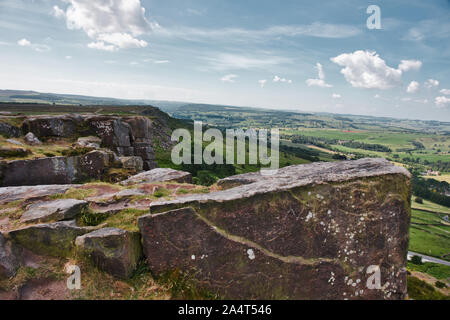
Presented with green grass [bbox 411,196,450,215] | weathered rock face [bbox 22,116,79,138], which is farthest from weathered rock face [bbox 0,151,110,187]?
green grass [bbox 411,196,450,215]

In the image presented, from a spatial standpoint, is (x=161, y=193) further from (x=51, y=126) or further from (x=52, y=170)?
(x=51, y=126)

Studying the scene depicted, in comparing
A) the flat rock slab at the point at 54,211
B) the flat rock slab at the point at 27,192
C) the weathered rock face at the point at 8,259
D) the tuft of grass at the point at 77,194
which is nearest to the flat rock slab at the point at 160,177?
the tuft of grass at the point at 77,194

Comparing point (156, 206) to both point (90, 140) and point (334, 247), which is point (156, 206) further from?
point (90, 140)

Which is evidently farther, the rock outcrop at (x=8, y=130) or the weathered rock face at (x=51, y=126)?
the weathered rock face at (x=51, y=126)

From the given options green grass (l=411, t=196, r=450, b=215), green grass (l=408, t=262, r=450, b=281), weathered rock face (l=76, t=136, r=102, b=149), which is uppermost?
weathered rock face (l=76, t=136, r=102, b=149)

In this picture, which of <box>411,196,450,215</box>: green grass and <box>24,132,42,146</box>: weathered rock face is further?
<box>411,196,450,215</box>: green grass

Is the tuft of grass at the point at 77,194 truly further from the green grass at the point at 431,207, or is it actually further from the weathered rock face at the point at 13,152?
the green grass at the point at 431,207

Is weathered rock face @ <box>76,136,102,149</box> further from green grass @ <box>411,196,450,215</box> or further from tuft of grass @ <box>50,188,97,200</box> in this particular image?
green grass @ <box>411,196,450,215</box>
